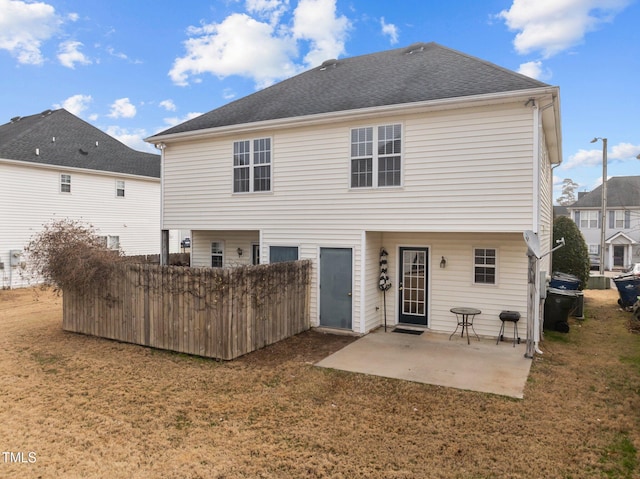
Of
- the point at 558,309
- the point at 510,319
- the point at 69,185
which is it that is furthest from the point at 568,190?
the point at 69,185

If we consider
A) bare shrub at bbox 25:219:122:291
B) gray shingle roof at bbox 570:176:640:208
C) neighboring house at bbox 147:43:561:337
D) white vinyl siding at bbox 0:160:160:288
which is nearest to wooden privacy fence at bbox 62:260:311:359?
bare shrub at bbox 25:219:122:291

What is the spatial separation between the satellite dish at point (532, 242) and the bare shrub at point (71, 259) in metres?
8.75

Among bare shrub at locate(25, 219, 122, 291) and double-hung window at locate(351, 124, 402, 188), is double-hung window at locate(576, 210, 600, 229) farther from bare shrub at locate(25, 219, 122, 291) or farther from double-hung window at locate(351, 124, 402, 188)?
bare shrub at locate(25, 219, 122, 291)

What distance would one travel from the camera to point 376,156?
30.4 ft

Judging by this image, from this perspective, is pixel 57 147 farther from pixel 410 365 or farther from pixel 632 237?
pixel 632 237

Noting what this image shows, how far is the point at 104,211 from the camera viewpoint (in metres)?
20.3

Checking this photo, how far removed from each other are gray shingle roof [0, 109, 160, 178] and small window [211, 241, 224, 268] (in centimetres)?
1076

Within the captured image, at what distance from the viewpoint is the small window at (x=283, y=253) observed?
10.3 meters

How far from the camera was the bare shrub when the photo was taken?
28.3ft

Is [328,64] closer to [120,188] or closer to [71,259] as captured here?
[71,259]

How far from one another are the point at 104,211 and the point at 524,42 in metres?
20.6

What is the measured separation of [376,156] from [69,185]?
650 inches

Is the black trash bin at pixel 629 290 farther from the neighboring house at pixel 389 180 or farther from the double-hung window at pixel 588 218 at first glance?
the double-hung window at pixel 588 218

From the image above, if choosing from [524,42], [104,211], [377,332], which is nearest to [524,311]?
[377,332]
